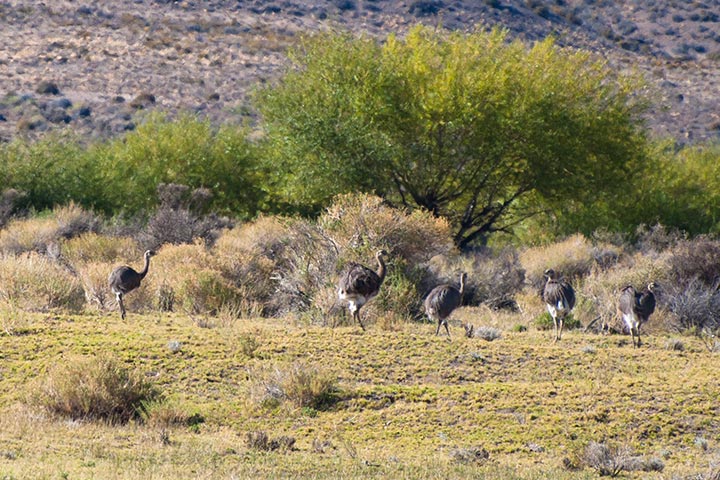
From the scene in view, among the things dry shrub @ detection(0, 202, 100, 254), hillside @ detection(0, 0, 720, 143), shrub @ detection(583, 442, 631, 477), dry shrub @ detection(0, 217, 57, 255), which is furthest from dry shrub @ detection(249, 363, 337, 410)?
hillside @ detection(0, 0, 720, 143)

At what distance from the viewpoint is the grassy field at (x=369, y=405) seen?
39.2 feet

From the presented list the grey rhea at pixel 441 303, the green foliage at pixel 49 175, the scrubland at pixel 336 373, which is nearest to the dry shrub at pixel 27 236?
the scrubland at pixel 336 373

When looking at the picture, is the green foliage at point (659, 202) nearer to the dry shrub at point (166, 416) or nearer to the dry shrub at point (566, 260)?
the dry shrub at point (566, 260)

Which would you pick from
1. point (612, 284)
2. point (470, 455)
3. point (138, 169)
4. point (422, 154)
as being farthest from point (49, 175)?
point (470, 455)

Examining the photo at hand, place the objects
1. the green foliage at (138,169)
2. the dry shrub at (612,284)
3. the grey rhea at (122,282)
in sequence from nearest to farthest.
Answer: the grey rhea at (122,282) → the dry shrub at (612,284) → the green foliage at (138,169)

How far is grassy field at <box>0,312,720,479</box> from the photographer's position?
12.0 metres

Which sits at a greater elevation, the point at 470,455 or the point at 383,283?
the point at 470,455

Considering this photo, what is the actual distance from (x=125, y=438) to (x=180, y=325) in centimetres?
573

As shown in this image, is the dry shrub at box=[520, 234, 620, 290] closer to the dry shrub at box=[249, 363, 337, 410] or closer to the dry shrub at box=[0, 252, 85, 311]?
the dry shrub at box=[0, 252, 85, 311]

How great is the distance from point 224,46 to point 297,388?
204ft

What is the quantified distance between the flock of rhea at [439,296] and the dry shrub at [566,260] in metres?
7.87

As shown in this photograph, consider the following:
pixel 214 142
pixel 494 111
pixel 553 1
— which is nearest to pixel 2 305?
pixel 494 111

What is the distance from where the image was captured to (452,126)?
31656 millimetres

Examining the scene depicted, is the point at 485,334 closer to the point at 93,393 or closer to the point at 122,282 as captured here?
the point at 122,282
